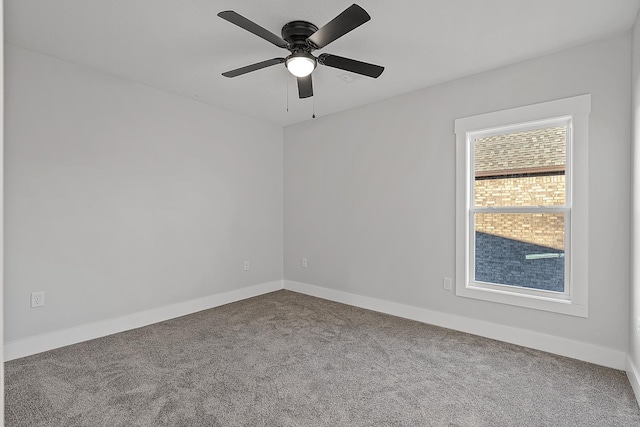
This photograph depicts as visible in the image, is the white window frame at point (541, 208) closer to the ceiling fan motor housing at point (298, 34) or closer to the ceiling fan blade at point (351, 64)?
the ceiling fan blade at point (351, 64)

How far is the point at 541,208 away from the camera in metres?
3.09

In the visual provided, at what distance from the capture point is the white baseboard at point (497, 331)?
273cm

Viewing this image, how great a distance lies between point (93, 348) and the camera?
9.89ft

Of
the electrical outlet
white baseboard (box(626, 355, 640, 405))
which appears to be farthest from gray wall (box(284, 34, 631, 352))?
the electrical outlet

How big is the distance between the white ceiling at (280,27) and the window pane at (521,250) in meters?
1.42

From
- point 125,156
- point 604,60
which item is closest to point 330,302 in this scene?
point 125,156

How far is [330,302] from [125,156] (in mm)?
2827

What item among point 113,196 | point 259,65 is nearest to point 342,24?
point 259,65

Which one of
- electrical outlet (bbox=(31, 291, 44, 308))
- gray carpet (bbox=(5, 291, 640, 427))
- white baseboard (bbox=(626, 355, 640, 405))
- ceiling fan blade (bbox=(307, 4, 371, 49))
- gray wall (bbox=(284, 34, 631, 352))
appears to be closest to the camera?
ceiling fan blade (bbox=(307, 4, 371, 49))

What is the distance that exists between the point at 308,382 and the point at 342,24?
2335mm

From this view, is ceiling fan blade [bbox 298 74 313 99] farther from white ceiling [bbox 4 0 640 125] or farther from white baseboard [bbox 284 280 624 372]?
white baseboard [bbox 284 280 624 372]

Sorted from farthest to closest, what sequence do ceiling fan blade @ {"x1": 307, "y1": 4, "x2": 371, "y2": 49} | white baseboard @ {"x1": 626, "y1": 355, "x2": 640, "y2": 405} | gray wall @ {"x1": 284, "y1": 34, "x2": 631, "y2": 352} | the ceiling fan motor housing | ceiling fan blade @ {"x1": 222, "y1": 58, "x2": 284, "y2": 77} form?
gray wall @ {"x1": 284, "y1": 34, "x2": 631, "y2": 352}, ceiling fan blade @ {"x1": 222, "y1": 58, "x2": 284, "y2": 77}, the ceiling fan motor housing, white baseboard @ {"x1": 626, "y1": 355, "x2": 640, "y2": 405}, ceiling fan blade @ {"x1": 307, "y1": 4, "x2": 371, "y2": 49}

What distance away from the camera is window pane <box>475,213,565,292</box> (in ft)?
9.98

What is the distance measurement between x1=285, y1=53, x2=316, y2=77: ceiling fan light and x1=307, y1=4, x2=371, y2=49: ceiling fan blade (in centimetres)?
11
